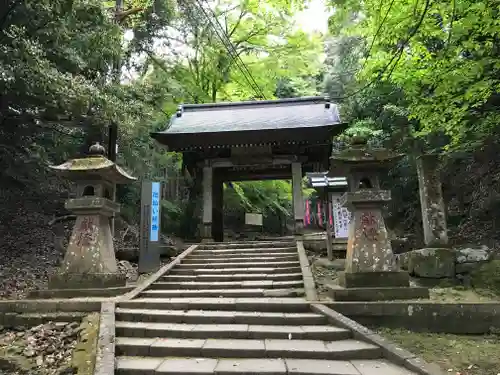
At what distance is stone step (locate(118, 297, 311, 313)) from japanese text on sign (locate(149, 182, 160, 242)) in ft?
10.3

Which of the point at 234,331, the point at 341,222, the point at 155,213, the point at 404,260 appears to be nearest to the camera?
the point at 234,331

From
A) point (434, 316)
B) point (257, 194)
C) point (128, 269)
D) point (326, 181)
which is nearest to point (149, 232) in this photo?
point (128, 269)

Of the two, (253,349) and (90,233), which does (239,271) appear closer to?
(90,233)

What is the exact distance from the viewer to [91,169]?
7246 mm

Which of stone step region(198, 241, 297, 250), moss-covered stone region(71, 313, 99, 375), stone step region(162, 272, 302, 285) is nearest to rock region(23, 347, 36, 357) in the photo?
moss-covered stone region(71, 313, 99, 375)

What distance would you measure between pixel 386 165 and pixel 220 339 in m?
4.54

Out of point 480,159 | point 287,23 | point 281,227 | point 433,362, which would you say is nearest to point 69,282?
point 433,362

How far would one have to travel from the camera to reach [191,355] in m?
4.59

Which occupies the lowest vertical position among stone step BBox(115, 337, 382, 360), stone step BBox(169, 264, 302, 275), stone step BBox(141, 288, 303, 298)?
stone step BBox(115, 337, 382, 360)

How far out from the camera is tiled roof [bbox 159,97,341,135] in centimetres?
1228

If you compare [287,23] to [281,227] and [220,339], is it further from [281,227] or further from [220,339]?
[220,339]

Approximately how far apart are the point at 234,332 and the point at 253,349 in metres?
0.64

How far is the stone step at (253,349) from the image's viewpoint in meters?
4.51

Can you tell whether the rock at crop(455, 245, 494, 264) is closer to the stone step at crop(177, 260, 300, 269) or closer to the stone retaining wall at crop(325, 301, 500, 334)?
the stone retaining wall at crop(325, 301, 500, 334)
